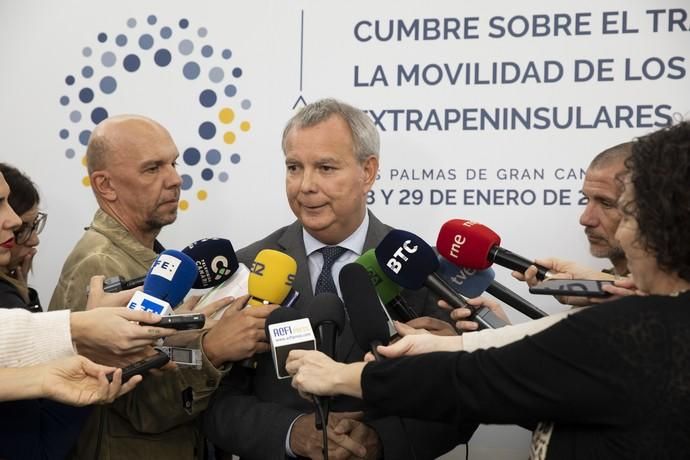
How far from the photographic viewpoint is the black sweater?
62.2 inches

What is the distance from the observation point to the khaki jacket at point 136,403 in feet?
8.28

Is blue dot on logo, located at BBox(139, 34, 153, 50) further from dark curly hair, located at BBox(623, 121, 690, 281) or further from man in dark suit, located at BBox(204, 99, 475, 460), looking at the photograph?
dark curly hair, located at BBox(623, 121, 690, 281)

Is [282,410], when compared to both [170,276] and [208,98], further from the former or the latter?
[208,98]

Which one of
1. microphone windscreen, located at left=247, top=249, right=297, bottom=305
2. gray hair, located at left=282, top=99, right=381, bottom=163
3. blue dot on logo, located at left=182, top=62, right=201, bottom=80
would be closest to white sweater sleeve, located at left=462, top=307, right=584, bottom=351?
microphone windscreen, located at left=247, top=249, right=297, bottom=305

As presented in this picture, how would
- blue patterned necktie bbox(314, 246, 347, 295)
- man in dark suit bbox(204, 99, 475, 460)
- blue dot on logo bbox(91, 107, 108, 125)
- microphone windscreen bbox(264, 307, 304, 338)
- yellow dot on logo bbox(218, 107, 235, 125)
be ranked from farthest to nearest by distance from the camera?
blue dot on logo bbox(91, 107, 108, 125)
yellow dot on logo bbox(218, 107, 235, 125)
blue patterned necktie bbox(314, 246, 347, 295)
man in dark suit bbox(204, 99, 475, 460)
microphone windscreen bbox(264, 307, 304, 338)

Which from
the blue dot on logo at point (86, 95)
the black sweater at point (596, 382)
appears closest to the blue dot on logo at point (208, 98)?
the blue dot on logo at point (86, 95)

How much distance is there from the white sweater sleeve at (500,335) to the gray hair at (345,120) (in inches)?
35.1

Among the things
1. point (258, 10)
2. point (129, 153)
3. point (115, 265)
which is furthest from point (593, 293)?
point (258, 10)

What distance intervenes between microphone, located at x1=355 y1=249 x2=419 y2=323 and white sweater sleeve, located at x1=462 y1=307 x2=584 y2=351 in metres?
0.37

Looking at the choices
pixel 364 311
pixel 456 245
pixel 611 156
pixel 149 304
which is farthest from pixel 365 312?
pixel 611 156

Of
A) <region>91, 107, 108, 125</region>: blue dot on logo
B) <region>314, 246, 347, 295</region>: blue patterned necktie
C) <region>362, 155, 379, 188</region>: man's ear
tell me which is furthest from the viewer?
<region>91, 107, 108, 125</region>: blue dot on logo

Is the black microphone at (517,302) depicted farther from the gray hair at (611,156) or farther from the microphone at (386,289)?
the gray hair at (611,156)

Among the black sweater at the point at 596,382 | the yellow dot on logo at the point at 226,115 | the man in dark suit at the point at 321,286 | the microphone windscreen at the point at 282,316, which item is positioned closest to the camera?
the black sweater at the point at 596,382

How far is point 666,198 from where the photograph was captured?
1.67 meters
